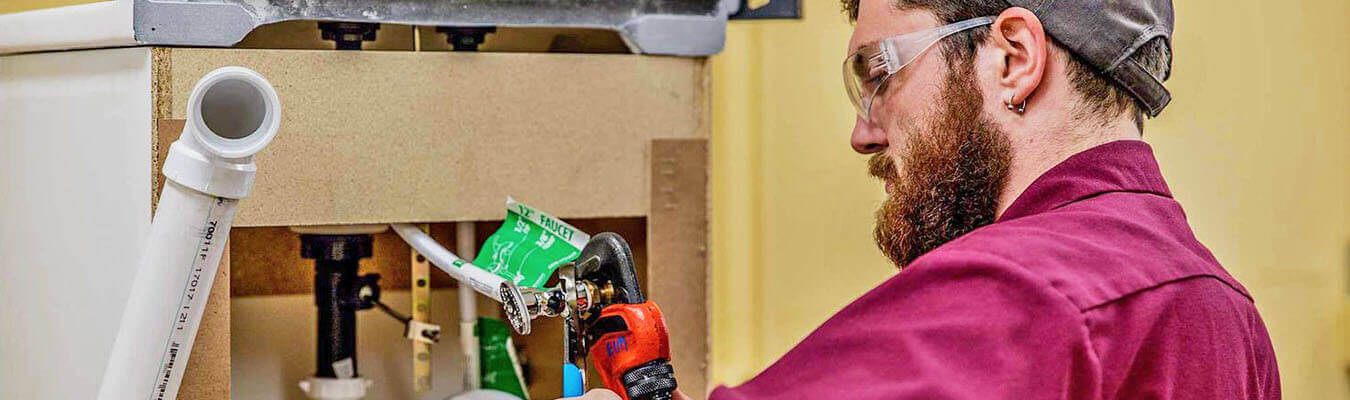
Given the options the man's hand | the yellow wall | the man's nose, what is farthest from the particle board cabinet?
the yellow wall

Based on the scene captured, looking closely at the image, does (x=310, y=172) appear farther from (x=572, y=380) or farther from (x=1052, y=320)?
(x=1052, y=320)

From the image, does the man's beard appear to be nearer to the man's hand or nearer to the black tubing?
the man's hand

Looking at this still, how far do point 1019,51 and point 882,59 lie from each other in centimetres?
11

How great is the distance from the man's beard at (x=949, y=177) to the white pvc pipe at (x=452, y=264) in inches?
12.2

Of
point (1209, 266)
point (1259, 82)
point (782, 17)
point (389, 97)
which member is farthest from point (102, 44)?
point (1259, 82)

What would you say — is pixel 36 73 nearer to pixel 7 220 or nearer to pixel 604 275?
pixel 7 220

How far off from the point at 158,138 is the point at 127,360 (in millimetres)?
162

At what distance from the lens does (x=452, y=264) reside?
1.15 metres

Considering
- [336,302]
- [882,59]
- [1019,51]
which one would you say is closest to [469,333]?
[336,302]

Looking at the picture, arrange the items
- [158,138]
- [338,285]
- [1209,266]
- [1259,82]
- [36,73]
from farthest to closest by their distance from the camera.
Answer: [1259,82] → [338,285] → [36,73] → [158,138] → [1209,266]

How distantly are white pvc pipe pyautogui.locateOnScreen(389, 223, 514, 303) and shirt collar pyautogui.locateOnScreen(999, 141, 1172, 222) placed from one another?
0.40 metres

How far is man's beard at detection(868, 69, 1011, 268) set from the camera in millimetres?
961

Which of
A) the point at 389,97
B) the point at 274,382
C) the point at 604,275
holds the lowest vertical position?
the point at 274,382

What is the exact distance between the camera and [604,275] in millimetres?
975
